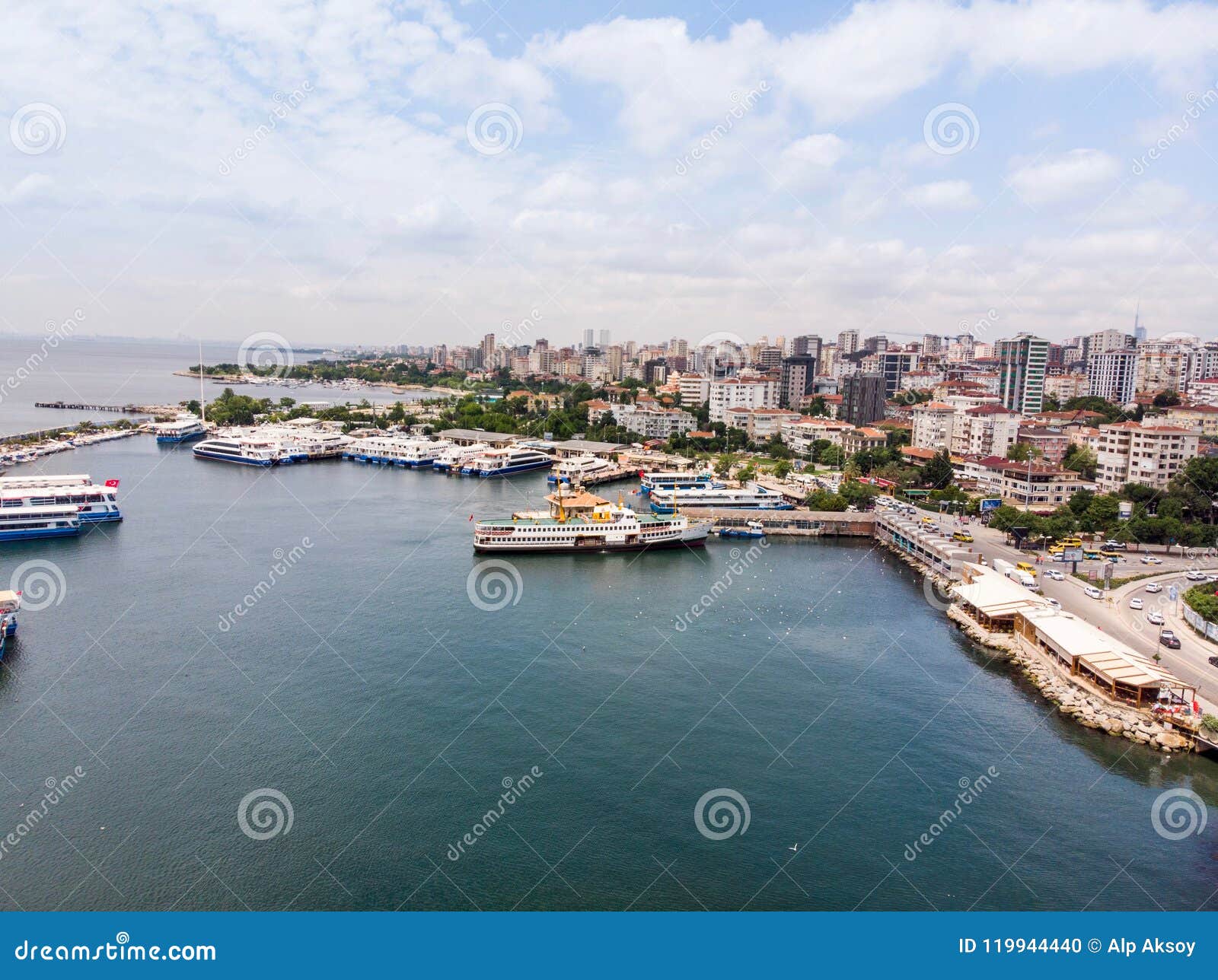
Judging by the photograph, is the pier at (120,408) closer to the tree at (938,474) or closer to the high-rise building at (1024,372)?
the tree at (938,474)

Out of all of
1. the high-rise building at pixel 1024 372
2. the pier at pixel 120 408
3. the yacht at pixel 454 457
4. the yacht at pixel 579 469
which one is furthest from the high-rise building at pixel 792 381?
the pier at pixel 120 408

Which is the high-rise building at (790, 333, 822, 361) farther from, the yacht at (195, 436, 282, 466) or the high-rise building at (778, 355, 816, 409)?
the yacht at (195, 436, 282, 466)

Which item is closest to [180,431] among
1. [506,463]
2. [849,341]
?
[506,463]

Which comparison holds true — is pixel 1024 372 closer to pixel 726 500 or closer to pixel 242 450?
pixel 726 500

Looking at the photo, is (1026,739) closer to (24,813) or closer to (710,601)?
(710,601)

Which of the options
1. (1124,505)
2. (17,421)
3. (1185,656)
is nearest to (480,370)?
(17,421)

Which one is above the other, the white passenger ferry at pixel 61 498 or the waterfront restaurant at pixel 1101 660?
the white passenger ferry at pixel 61 498
